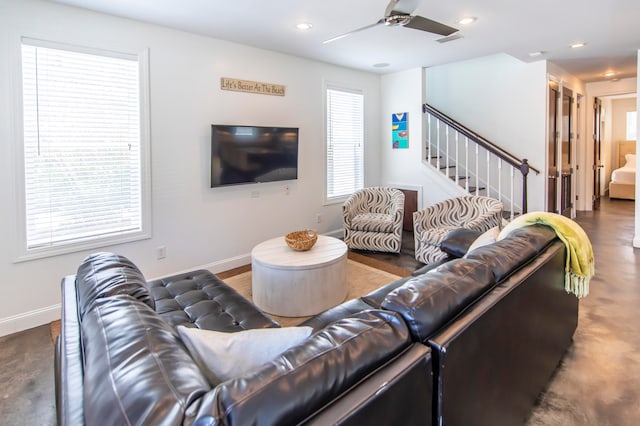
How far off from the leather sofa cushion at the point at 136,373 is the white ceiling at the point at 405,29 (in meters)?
2.87

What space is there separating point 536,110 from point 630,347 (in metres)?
3.92

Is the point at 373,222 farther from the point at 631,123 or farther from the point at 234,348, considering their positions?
the point at 631,123

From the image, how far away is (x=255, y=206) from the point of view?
4.72 meters

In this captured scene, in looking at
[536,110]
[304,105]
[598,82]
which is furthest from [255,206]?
[598,82]

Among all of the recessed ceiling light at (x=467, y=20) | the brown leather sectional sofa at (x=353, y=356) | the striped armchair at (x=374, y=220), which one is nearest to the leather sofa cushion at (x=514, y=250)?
the brown leather sectional sofa at (x=353, y=356)

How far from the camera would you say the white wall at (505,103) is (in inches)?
218

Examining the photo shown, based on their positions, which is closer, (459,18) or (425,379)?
(425,379)

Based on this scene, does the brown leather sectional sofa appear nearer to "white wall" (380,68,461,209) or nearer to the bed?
"white wall" (380,68,461,209)

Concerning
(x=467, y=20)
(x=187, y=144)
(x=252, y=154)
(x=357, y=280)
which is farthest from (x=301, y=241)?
(x=467, y=20)

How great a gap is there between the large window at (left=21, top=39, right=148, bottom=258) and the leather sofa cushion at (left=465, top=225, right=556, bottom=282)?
316 cm

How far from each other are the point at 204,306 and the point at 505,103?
18.2ft

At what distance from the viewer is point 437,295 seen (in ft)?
4.37

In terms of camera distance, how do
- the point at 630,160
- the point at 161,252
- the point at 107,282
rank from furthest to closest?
the point at 630,160
the point at 161,252
the point at 107,282

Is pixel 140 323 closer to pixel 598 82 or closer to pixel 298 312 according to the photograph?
pixel 298 312
